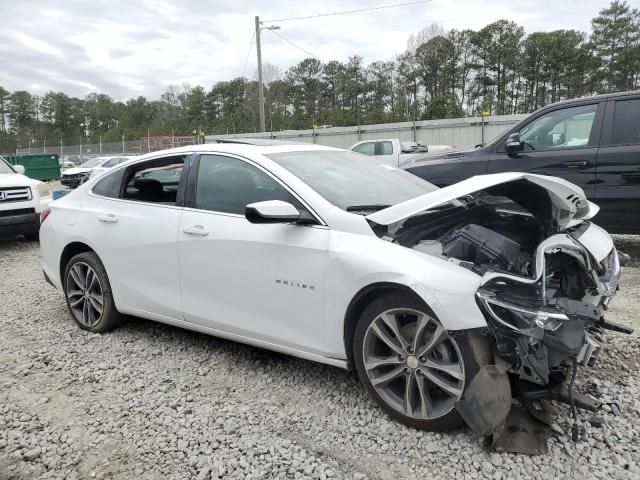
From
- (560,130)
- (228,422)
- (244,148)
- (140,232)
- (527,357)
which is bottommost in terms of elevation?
(228,422)

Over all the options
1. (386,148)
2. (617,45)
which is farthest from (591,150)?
(617,45)

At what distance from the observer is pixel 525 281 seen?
95.7 inches

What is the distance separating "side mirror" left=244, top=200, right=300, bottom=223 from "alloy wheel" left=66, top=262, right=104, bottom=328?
1.95 meters

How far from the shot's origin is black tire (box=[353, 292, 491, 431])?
2.41 metres

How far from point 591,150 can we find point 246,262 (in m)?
4.65

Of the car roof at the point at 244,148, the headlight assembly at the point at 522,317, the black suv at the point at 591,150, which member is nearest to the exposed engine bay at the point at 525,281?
the headlight assembly at the point at 522,317

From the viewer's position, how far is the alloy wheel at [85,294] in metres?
4.19

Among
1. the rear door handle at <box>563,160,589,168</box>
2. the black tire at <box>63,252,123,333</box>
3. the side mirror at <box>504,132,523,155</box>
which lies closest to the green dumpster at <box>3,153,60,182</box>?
the black tire at <box>63,252,123,333</box>

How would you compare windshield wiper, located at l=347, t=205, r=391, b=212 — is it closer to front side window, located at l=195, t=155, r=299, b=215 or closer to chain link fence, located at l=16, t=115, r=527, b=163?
front side window, located at l=195, t=155, r=299, b=215

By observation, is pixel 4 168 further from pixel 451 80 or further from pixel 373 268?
pixel 451 80

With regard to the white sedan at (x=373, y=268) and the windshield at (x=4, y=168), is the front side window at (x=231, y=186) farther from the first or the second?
the windshield at (x=4, y=168)

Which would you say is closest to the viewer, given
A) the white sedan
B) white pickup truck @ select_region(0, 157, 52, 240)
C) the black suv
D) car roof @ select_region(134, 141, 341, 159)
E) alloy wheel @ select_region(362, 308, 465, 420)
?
the white sedan

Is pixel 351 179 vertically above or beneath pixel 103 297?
above

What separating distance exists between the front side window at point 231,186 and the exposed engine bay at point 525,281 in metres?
0.83
